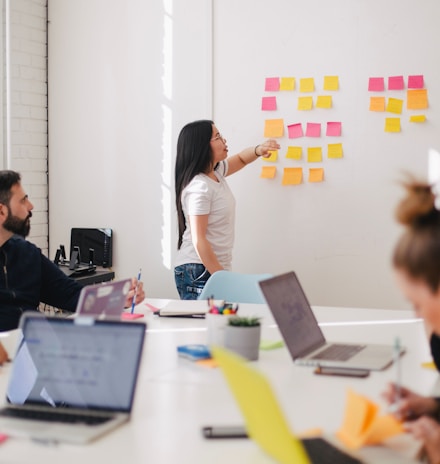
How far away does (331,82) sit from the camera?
4.13 meters

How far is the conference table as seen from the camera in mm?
1382

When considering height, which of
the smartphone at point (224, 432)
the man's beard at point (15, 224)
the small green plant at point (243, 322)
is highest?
the man's beard at point (15, 224)

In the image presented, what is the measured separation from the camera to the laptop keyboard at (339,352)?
2.11 m

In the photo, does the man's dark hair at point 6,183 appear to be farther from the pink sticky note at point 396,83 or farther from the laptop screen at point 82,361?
the pink sticky note at point 396,83

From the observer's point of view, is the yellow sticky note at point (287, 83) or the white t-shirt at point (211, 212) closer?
the white t-shirt at point (211, 212)

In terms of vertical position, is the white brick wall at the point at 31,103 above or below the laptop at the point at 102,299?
above

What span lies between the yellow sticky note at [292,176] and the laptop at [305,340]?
1955 mm

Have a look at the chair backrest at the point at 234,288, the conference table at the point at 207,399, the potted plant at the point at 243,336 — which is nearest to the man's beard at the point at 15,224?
the conference table at the point at 207,399

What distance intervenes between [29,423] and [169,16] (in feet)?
11.3

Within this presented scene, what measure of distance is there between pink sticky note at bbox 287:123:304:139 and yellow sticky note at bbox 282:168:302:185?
0.19 m

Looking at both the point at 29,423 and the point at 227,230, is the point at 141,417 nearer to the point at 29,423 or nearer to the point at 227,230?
the point at 29,423

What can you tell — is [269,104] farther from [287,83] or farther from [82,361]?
[82,361]

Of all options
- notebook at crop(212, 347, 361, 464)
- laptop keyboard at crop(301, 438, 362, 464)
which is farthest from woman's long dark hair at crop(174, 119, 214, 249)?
notebook at crop(212, 347, 361, 464)

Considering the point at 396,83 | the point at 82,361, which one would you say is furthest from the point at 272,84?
the point at 82,361
